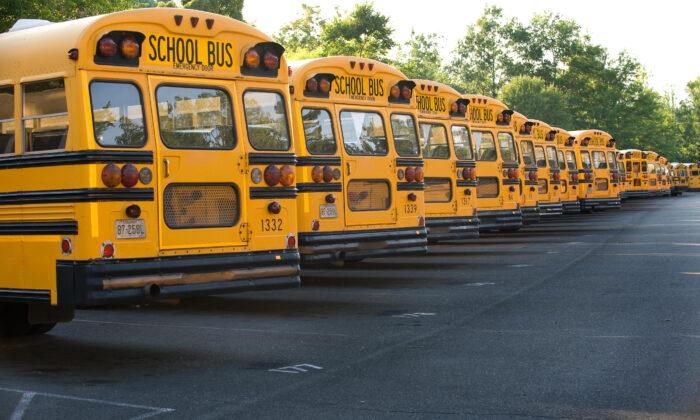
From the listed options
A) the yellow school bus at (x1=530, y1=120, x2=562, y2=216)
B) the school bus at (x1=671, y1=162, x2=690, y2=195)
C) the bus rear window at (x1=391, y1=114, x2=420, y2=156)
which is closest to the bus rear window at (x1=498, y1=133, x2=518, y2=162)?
the yellow school bus at (x1=530, y1=120, x2=562, y2=216)

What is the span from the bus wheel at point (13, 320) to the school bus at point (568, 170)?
2312cm

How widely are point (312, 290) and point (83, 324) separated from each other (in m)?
3.41

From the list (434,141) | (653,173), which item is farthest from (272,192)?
(653,173)

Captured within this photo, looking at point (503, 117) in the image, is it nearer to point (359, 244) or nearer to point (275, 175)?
point (359, 244)

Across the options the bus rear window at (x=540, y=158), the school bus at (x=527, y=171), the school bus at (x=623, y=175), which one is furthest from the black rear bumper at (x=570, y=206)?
the school bus at (x=623, y=175)

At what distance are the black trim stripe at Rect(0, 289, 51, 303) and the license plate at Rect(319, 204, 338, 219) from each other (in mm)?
4684

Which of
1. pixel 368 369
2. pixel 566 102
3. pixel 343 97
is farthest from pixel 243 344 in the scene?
pixel 566 102

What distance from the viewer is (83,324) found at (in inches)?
370

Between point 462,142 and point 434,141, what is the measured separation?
0.89 metres

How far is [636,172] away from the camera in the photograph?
51.9m

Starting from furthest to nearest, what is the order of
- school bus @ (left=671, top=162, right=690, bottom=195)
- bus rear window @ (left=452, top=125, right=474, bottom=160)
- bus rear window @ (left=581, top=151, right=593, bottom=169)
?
1. school bus @ (left=671, top=162, right=690, bottom=195)
2. bus rear window @ (left=581, top=151, right=593, bottom=169)
3. bus rear window @ (left=452, top=125, right=474, bottom=160)

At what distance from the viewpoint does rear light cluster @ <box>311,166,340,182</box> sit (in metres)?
11.4

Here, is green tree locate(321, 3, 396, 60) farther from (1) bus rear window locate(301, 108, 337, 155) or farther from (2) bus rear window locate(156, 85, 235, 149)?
(2) bus rear window locate(156, 85, 235, 149)

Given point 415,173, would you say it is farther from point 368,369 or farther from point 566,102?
point 566,102
